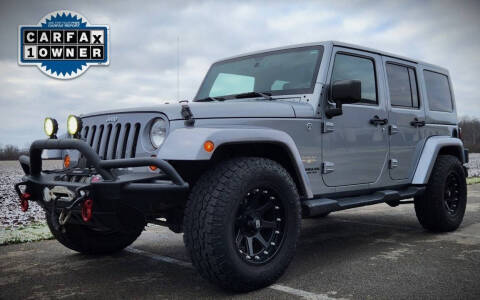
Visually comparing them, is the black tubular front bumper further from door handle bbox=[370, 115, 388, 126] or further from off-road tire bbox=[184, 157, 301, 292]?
door handle bbox=[370, 115, 388, 126]

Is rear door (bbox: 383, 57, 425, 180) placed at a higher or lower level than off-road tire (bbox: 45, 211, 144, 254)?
higher

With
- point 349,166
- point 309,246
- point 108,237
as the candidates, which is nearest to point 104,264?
point 108,237

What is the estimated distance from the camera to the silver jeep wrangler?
9.75ft

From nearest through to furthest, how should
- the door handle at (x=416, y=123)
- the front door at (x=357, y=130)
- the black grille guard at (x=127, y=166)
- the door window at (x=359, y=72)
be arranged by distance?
1. the black grille guard at (x=127, y=166)
2. the front door at (x=357, y=130)
3. the door window at (x=359, y=72)
4. the door handle at (x=416, y=123)

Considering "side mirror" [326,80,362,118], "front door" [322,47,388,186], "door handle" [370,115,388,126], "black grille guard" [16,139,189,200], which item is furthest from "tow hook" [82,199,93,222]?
"door handle" [370,115,388,126]

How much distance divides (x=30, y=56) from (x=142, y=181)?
5715mm

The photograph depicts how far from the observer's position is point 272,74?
14.2 ft

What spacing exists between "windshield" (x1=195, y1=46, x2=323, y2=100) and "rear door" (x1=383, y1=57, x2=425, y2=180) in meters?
1.22

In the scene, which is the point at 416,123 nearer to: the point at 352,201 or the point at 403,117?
the point at 403,117

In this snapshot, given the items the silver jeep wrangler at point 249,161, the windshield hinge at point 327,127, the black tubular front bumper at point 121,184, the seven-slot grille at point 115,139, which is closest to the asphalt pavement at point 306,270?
the silver jeep wrangler at point 249,161

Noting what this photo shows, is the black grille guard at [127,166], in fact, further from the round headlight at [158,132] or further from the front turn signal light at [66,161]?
the front turn signal light at [66,161]

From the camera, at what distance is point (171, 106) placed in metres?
3.25

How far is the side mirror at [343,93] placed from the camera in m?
3.73

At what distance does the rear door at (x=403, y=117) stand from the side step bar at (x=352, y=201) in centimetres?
19
